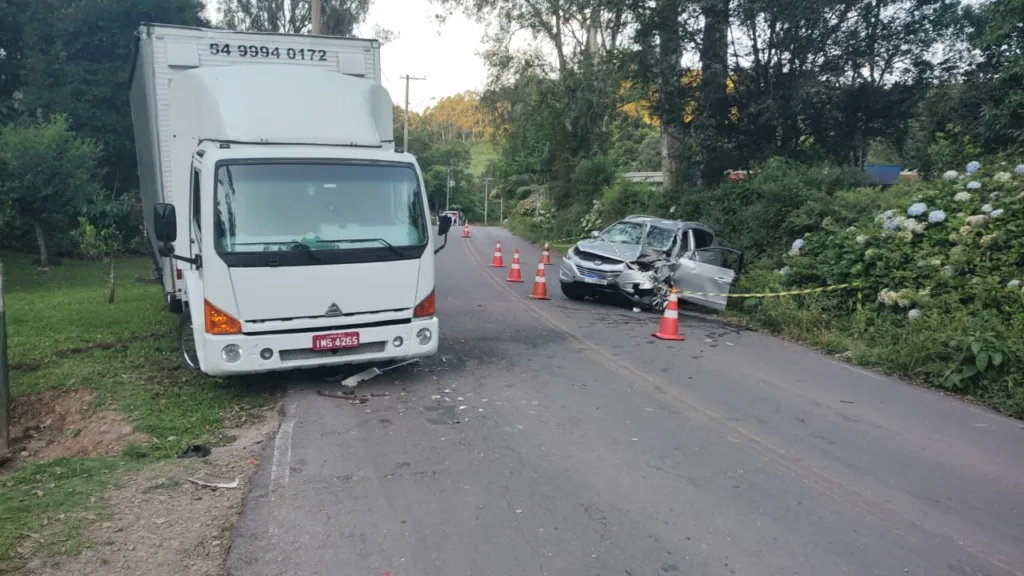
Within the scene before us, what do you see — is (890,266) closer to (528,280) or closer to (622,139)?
(528,280)

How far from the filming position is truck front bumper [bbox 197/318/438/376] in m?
6.78

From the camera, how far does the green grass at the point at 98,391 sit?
181 inches

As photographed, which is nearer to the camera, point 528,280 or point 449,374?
point 449,374

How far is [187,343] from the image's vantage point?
8695 millimetres

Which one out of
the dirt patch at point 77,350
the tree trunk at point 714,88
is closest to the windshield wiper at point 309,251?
the dirt patch at point 77,350

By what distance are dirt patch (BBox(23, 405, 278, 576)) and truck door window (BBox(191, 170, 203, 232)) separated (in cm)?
232

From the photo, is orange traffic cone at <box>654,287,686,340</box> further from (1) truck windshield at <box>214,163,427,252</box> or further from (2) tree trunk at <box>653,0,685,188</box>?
(2) tree trunk at <box>653,0,685,188</box>

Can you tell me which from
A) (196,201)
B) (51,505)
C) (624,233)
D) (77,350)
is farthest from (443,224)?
(624,233)

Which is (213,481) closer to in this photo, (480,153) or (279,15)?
(279,15)

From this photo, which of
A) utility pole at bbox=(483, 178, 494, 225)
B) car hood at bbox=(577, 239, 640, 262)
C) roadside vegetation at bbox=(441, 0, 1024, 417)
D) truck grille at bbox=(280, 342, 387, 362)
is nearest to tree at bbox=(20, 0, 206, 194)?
roadside vegetation at bbox=(441, 0, 1024, 417)

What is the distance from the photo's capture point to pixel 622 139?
6341 cm

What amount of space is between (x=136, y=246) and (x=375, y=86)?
21.9 meters

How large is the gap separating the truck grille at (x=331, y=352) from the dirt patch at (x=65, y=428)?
1.39 m

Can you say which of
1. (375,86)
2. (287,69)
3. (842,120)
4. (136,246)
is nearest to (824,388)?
(375,86)
